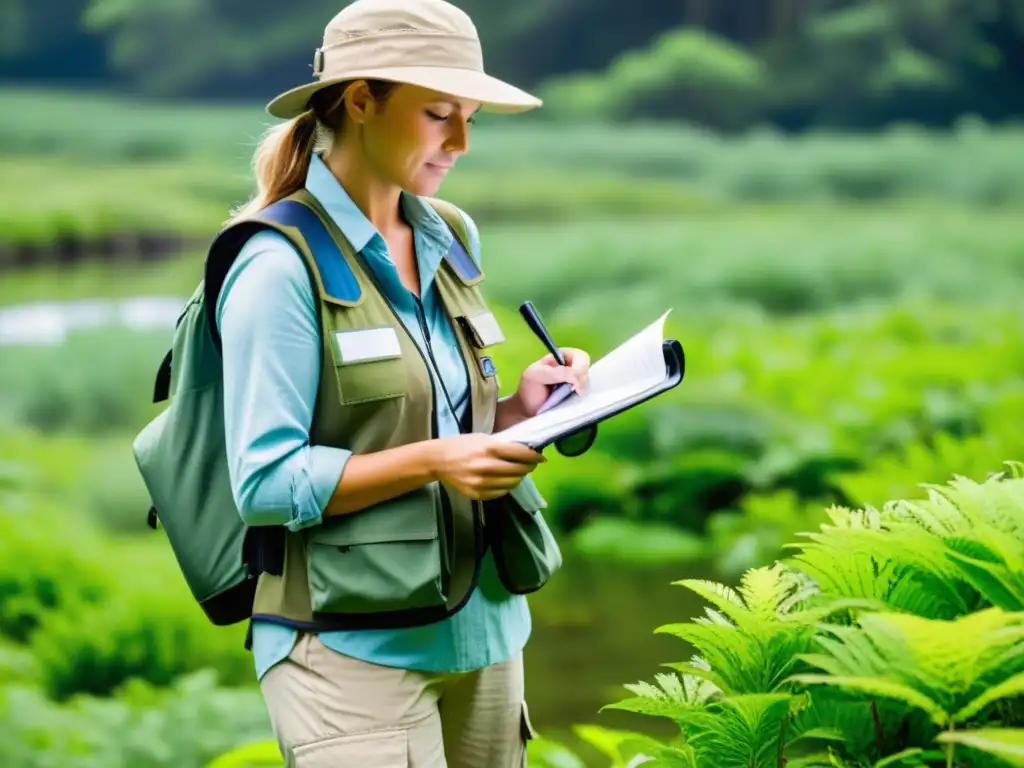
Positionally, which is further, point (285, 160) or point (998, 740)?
point (285, 160)

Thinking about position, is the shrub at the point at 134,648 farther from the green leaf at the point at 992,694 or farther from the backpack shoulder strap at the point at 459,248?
the green leaf at the point at 992,694

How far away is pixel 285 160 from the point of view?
2000mm

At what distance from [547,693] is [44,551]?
2056 millimetres

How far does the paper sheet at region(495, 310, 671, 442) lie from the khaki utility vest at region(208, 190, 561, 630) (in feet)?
0.47

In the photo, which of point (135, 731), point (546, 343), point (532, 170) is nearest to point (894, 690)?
point (546, 343)

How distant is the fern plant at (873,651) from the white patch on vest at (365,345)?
1.53 ft

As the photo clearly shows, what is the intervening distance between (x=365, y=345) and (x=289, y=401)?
116 mm

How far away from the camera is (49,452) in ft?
22.6

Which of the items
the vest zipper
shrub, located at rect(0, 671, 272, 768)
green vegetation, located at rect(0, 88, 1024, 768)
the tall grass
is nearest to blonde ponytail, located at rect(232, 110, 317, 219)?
the vest zipper

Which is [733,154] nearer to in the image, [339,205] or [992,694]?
[339,205]

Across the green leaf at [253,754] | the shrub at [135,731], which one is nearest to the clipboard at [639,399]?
the green leaf at [253,754]

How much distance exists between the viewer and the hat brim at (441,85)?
1857 mm

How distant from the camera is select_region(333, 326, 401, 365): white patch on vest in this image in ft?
5.92

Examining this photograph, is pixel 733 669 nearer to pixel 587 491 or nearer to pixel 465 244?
pixel 465 244
